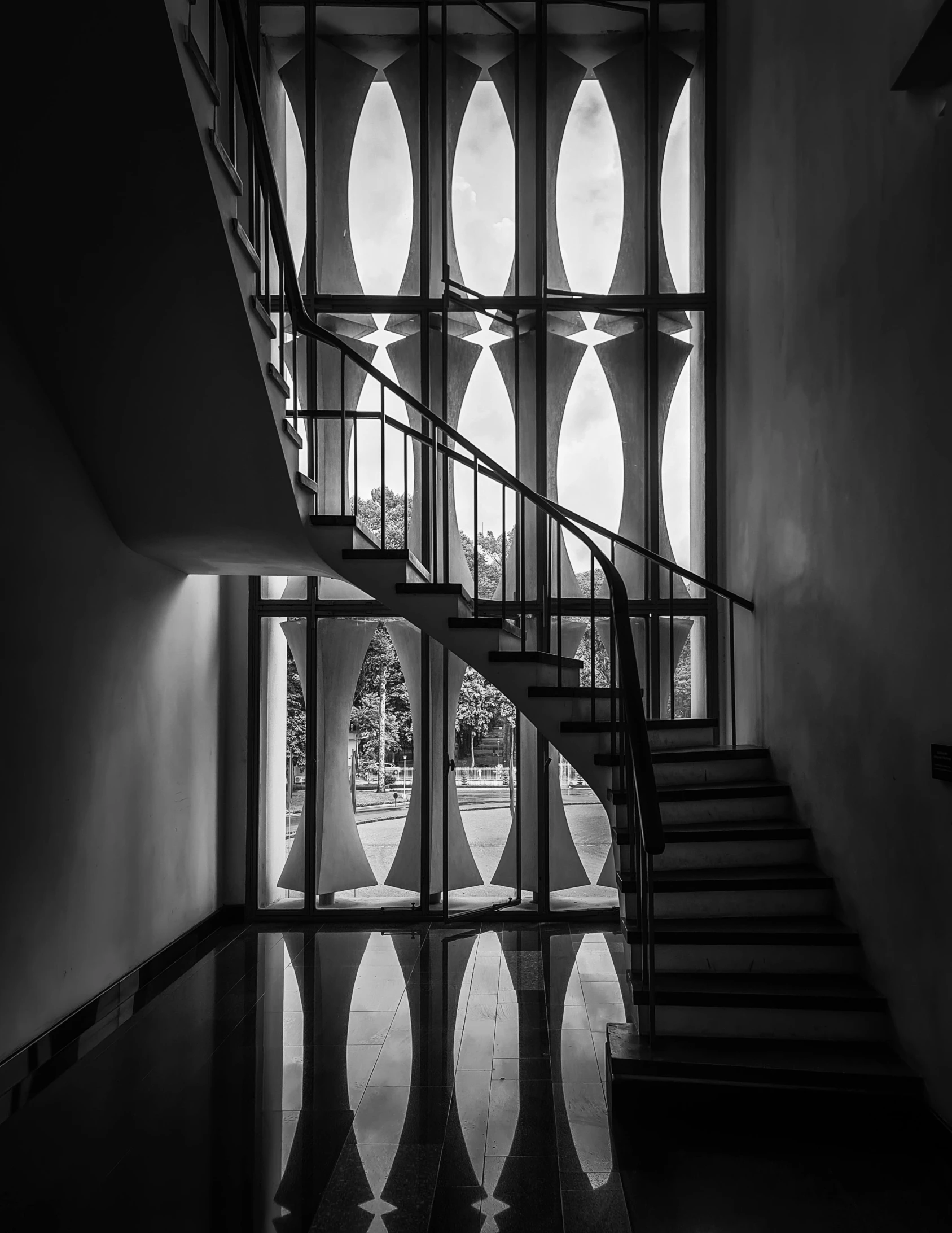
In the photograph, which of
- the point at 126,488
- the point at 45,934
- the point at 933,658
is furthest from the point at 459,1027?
the point at 126,488

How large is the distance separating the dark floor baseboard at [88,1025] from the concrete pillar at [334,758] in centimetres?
84

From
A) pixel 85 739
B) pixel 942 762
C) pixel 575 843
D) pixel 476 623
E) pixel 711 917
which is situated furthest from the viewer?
pixel 575 843

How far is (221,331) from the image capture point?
139 inches

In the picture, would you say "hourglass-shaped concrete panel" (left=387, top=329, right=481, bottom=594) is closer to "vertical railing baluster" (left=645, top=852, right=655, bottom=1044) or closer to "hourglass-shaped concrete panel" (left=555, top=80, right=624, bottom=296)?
"hourglass-shaped concrete panel" (left=555, top=80, right=624, bottom=296)

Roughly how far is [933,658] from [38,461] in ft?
12.2

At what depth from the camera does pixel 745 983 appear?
3.83 m

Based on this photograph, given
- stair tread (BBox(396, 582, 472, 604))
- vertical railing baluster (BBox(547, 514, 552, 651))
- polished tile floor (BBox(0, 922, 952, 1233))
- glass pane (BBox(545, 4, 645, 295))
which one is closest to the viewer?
polished tile floor (BBox(0, 922, 952, 1233))

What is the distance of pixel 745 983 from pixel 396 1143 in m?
1.52

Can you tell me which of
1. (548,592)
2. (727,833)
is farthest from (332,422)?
(727,833)

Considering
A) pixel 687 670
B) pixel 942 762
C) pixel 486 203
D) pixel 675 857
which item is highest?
pixel 486 203

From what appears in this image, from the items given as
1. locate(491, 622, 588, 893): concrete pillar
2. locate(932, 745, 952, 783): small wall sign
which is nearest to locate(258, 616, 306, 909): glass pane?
locate(491, 622, 588, 893): concrete pillar

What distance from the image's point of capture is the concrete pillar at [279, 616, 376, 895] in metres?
6.55

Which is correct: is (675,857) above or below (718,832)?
below

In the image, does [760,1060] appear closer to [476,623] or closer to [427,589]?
[476,623]
